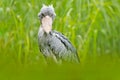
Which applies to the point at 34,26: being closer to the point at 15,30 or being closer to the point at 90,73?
the point at 15,30

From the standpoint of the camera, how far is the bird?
3.76 ft

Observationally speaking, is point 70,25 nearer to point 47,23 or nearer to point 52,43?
point 52,43

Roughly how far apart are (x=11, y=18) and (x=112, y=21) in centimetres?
46

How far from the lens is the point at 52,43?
124 centimetres

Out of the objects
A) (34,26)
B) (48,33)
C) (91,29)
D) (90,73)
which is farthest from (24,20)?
(90,73)

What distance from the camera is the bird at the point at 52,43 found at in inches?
45.1

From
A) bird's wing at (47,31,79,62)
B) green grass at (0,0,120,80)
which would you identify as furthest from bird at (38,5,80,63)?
green grass at (0,0,120,80)

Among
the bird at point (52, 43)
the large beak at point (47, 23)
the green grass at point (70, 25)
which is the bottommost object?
the large beak at point (47, 23)

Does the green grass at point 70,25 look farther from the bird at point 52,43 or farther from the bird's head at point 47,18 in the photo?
the bird's head at point 47,18

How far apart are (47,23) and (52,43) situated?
169mm

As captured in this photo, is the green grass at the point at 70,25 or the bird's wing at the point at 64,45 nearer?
the bird's wing at the point at 64,45

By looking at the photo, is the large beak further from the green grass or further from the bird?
the green grass

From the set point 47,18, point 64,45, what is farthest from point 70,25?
point 47,18

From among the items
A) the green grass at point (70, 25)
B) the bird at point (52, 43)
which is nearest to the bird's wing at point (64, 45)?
the bird at point (52, 43)
